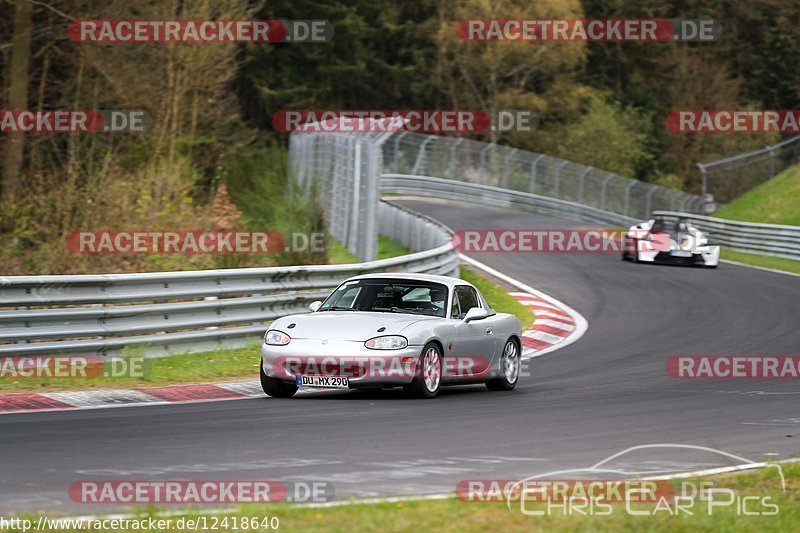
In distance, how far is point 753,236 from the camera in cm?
3753

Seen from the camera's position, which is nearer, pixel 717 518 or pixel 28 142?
pixel 717 518

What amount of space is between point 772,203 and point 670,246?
41.2 ft

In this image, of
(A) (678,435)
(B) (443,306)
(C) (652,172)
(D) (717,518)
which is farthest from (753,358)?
(C) (652,172)

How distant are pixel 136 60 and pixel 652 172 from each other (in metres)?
51.0

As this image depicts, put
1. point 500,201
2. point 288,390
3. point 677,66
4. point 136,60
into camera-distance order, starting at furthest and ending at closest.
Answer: point 677,66
point 500,201
point 136,60
point 288,390

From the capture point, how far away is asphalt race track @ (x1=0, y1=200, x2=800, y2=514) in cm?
804

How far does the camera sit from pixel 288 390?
41.2 feet

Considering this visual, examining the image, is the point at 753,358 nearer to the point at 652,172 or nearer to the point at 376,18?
the point at 376,18

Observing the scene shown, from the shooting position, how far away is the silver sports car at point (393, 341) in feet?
39.7

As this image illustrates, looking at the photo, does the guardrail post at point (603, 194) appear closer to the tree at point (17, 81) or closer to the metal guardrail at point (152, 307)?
the tree at point (17, 81)

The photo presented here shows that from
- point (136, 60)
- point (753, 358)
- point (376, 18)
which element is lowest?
point (753, 358)
